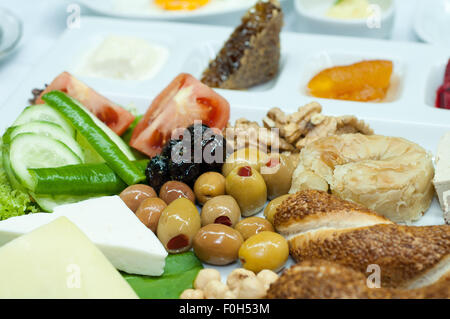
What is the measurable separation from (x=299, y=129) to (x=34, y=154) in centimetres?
139

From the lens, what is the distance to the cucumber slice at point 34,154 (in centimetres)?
273

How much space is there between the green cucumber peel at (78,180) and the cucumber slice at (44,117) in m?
0.35

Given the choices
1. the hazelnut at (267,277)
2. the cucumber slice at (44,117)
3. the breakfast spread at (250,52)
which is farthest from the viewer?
the breakfast spread at (250,52)

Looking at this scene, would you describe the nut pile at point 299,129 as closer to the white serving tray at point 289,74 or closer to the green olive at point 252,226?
the white serving tray at point 289,74

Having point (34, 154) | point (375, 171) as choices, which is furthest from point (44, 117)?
point (375, 171)

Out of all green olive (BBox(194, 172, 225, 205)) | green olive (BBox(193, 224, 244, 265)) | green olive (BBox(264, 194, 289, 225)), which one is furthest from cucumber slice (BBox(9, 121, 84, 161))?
green olive (BBox(264, 194, 289, 225))

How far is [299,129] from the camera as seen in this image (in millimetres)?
3094

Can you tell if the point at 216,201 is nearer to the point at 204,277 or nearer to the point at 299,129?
the point at 204,277

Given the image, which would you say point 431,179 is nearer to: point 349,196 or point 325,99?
point 349,196

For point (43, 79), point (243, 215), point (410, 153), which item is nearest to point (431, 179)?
point (410, 153)

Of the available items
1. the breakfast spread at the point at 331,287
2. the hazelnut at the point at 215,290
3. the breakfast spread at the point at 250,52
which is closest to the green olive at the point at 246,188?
the hazelnut at the point at 215,290

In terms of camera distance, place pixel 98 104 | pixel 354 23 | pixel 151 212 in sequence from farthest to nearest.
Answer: pixel 354 23, pixel 98 104, pixel 151 212

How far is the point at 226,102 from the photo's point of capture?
3.19 metres

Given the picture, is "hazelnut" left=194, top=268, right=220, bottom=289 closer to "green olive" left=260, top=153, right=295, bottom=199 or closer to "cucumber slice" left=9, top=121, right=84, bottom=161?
"green olive" left=260, top=153, right=295, bottom=199
